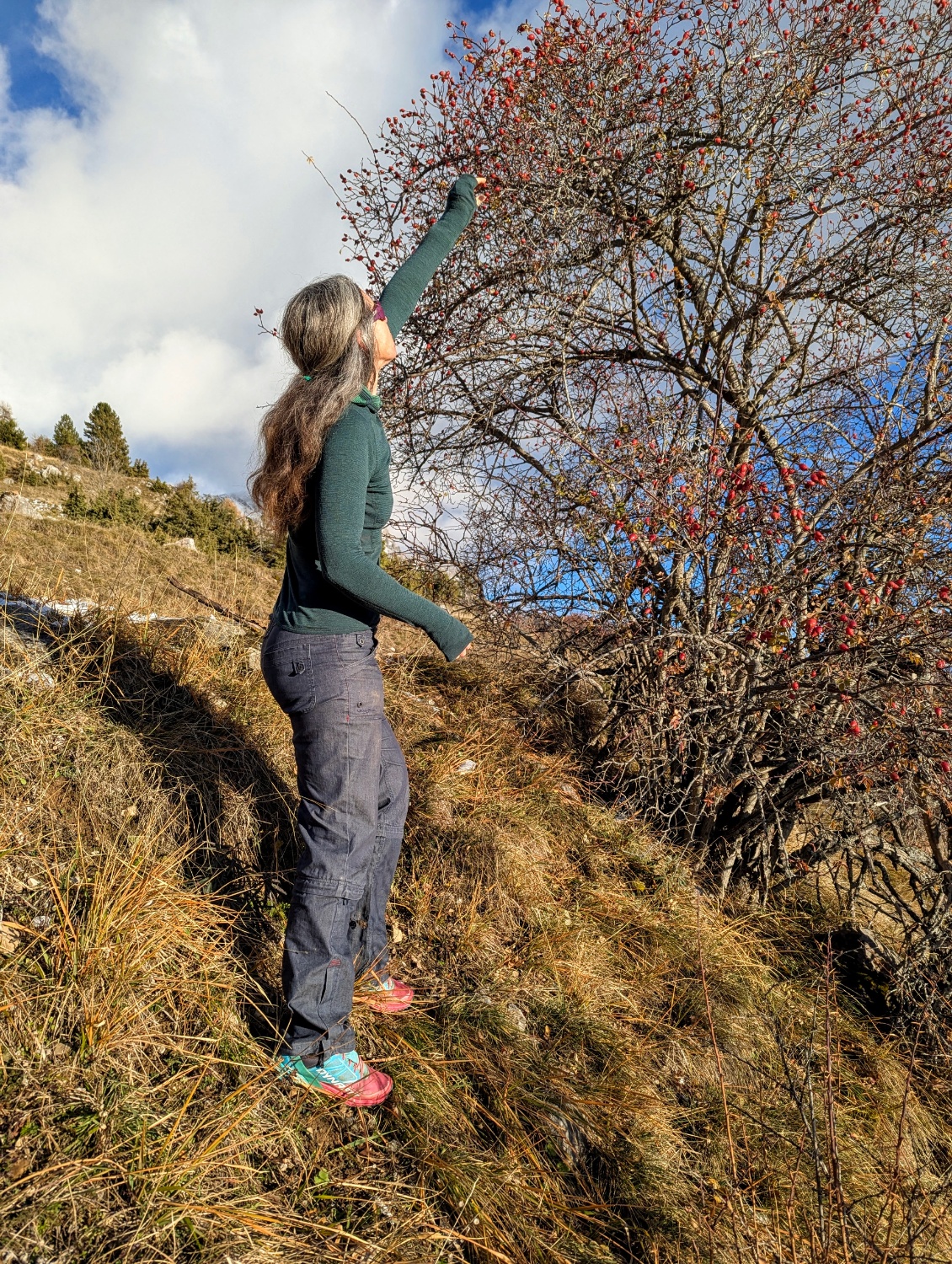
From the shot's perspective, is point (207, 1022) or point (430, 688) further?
point (430, 688)

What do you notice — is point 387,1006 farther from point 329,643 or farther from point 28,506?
point 28,506

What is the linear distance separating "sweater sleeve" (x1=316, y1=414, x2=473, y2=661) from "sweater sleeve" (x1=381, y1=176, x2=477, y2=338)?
74 centimetres

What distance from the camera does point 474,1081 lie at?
7.20ft

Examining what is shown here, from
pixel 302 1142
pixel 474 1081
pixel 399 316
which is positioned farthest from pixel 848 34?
pixel 302 1142

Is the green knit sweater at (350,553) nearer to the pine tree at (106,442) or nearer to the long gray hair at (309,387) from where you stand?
the long gray hair at (309,387)

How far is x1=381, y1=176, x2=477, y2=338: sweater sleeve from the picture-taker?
250 centimetres

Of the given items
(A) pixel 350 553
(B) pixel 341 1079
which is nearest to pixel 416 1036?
(B) pixel 341 1079

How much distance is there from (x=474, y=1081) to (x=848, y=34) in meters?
4.97

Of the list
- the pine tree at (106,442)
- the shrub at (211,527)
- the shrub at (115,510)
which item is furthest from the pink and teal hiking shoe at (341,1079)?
the pine tree at (106,442)

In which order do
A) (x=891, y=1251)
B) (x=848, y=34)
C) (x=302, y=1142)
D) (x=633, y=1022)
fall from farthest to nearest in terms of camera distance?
(x=848, y=34) < (x=633, y=1022) < (x=302, y=1142) < (x=891, y=1251)

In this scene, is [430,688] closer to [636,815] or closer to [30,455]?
[636,815]

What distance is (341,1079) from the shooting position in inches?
78.6

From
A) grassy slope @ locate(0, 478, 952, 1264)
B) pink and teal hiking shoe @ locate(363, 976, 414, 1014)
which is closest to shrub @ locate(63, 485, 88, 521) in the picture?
grassy slope @ locate(0, 478, 952, 1264)

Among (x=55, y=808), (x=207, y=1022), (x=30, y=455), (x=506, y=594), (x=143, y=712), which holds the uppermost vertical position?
(x=30, y=455)
